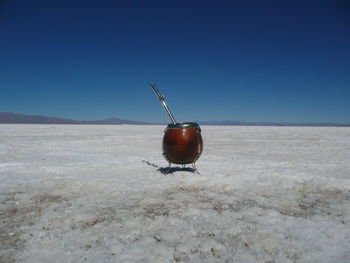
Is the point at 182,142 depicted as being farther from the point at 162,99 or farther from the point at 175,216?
the point at 175,216

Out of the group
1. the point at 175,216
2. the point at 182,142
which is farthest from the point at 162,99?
the point at 175,216

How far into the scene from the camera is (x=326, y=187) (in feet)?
15.1

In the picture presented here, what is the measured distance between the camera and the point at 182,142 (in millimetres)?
5266

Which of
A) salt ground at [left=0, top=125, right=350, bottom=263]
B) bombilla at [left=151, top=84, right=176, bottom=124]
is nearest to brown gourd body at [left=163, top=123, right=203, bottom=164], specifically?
salt ground at [left=0, top=125, right=350, bottom=263]

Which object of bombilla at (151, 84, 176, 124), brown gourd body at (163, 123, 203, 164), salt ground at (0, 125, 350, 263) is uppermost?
bombilla at (151, 84, 176, 124)

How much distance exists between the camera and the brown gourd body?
5.27 m

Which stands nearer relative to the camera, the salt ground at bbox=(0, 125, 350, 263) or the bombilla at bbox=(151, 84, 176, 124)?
the salt ground at bbox=(0, 125, 350, 263)

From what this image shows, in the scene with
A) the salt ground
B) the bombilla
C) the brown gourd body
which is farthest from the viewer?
the bombilla

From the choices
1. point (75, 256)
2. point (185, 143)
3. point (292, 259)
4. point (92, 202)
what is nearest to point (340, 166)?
point (185, 143)

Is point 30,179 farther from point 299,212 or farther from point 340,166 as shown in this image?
point 340,166

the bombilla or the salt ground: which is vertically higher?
the bombilla

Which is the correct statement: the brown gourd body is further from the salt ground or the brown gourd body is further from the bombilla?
the bombilla

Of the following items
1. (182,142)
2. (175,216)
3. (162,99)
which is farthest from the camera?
(162,99)

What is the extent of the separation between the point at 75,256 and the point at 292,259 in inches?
68.9
